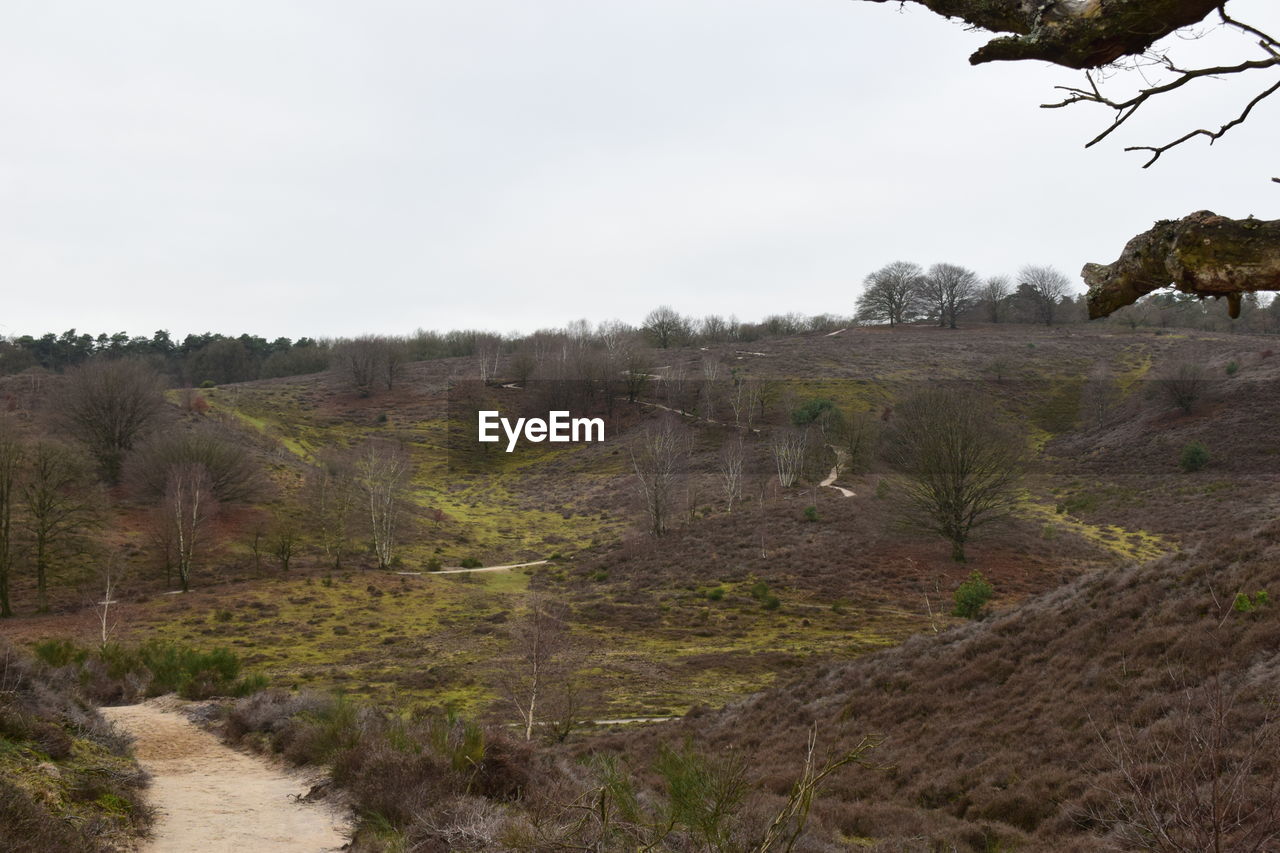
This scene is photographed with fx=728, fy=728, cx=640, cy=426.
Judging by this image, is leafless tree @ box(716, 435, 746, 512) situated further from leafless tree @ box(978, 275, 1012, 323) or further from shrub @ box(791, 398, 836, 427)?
leafless tree @ box(978, 275, 1012, 323)

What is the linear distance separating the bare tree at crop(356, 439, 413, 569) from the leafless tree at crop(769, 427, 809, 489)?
2951cm

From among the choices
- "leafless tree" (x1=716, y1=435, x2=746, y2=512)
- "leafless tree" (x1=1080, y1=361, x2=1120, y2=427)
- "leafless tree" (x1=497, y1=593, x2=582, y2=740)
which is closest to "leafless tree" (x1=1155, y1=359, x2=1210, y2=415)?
"leafless tree" (x1=1080, y1=361, x2=1120, y2=427)

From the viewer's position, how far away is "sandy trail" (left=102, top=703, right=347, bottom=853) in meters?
8.63

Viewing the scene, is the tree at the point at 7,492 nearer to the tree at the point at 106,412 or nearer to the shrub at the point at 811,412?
the tree at the point at 106,412

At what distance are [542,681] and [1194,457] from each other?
48955 mm

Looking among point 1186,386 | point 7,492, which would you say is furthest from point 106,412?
point 1186,386

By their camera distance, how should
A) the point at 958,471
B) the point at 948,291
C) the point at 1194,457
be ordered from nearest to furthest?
the point at 958,471
the point at 1194,457
the point at 948,291

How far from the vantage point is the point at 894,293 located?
122 metres

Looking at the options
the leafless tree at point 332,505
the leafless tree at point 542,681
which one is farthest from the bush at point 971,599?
the leafless tree at point 332,505

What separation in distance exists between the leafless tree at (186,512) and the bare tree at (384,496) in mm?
9934

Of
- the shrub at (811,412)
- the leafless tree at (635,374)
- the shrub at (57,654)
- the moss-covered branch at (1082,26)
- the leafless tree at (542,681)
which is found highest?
the leafless tree at (635,374)

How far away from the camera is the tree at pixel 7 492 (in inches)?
1446

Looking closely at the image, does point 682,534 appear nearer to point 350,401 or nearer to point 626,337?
point 626,337

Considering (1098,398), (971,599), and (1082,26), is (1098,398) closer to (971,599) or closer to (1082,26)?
(971,599)
